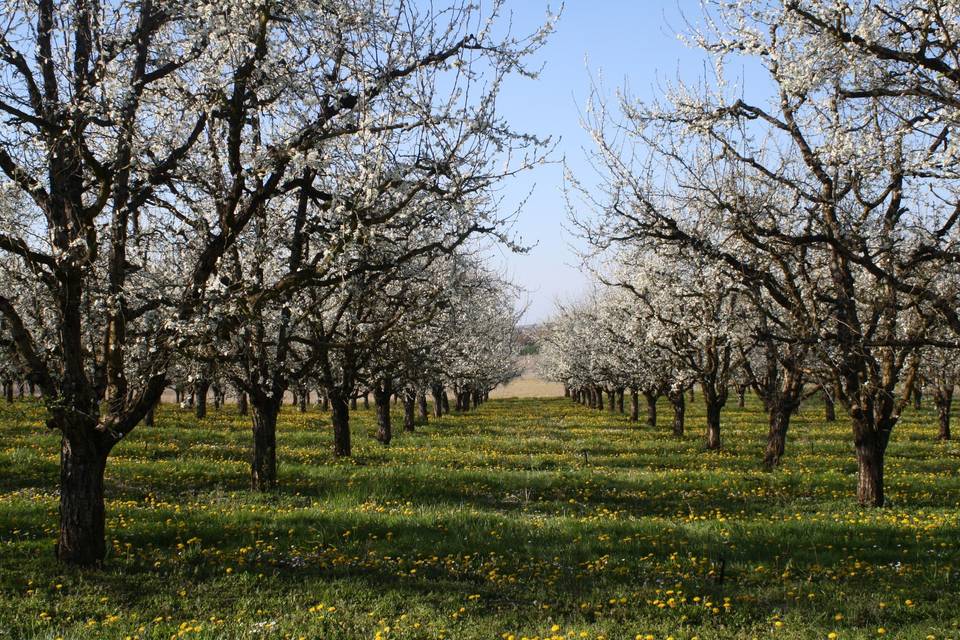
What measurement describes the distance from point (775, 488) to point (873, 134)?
10683 millimetres

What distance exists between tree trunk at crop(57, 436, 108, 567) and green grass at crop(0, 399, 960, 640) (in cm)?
37

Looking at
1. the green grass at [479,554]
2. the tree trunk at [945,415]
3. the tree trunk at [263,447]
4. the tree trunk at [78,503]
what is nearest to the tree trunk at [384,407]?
the green grass at [479,554]

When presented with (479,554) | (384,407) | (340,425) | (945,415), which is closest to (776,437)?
(340,425)

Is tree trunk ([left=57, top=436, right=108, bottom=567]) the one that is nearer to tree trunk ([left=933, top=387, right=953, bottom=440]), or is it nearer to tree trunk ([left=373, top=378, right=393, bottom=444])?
tree trunk ([left=373, top=378, right=393, bottom=444])

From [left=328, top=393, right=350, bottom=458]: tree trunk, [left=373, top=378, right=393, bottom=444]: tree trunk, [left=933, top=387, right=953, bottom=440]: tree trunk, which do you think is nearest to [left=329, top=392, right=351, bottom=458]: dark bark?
[left=328, top=393, right=350, bottom=458]: tree trunk

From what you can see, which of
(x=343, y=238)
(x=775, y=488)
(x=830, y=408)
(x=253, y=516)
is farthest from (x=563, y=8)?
(x=830, y=408)

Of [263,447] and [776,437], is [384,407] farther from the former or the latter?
[776,437]

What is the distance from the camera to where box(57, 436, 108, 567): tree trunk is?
363 inches

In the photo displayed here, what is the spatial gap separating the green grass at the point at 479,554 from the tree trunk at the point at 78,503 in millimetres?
371

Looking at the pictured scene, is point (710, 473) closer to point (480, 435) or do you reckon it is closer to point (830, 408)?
point (480, 435)

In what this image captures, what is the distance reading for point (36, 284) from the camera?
12102mm

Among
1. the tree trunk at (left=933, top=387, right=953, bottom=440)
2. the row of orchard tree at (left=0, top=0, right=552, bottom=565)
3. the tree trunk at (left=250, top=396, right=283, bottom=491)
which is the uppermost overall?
the row of orchard tree at (left=0, top=0, right=552, bottom=565)

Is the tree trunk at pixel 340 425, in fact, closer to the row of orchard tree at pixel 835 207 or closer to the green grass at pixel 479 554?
the green grass at pixel 479 554

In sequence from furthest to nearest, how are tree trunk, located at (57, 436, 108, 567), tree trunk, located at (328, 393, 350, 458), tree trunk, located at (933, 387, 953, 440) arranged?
tree trunk, located at (933, 387, 953, 440) → tree trunk, located at (328, 393, 350, 458) → tree trunk, located at (57, 436, 108, 567)
